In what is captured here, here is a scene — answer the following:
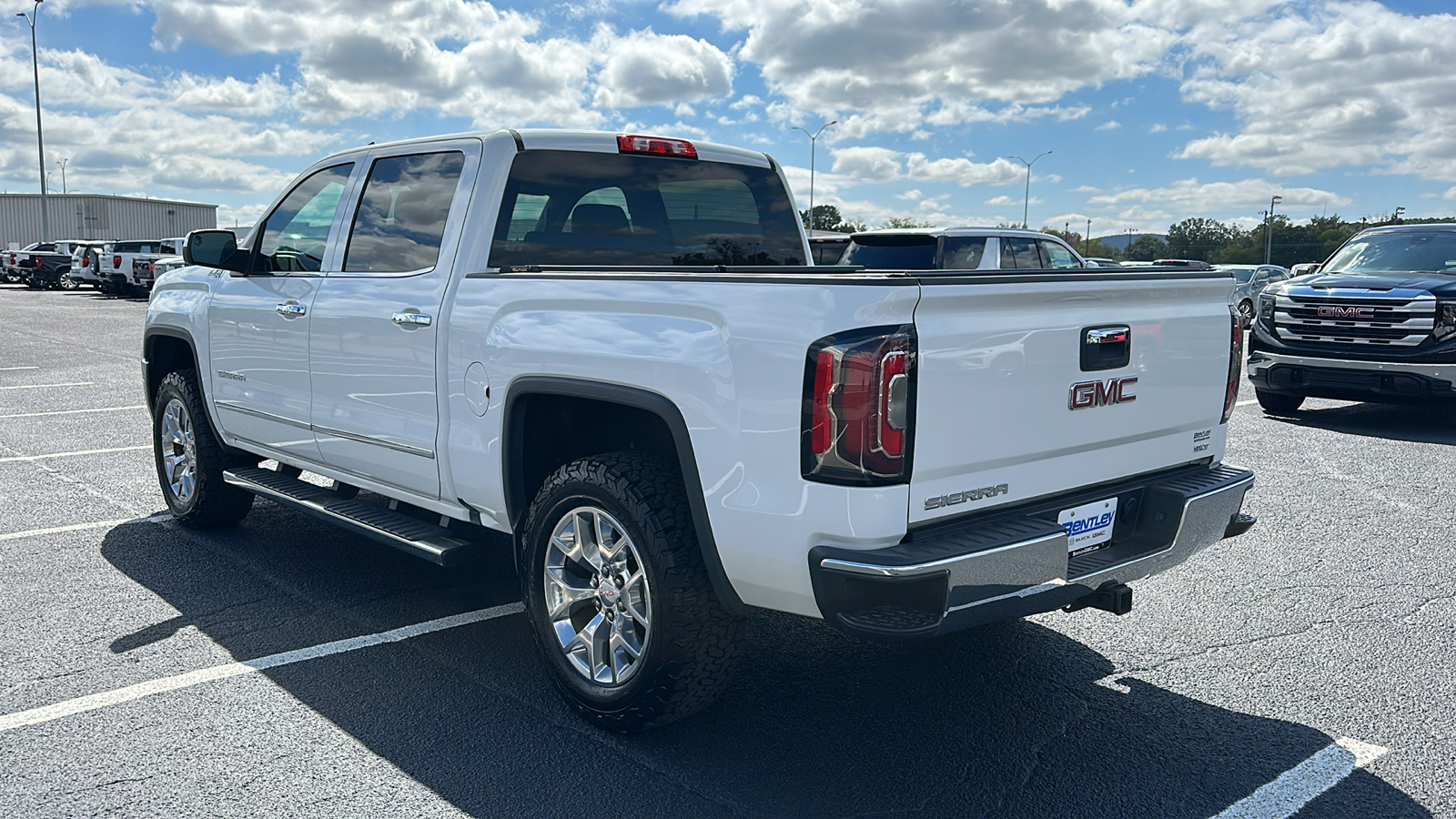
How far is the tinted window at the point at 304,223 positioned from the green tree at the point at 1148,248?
71.8m

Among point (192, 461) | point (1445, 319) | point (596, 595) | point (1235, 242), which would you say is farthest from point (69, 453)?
point (1235, 242)

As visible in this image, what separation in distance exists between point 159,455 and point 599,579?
3960 mm

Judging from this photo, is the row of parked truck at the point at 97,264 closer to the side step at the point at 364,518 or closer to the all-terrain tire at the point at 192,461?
the all-terrain tire at the point at 192,461

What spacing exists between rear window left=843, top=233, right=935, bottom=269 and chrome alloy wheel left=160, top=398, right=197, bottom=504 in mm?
7300

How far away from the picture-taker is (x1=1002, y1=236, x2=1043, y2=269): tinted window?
1362 centimetres

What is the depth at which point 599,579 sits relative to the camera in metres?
3.75

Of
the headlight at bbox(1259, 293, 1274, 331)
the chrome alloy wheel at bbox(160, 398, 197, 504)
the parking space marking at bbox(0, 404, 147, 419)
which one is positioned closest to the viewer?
the chrome alloy wheel at bbox(160, 398, 197, 504)

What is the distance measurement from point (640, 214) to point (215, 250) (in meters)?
2.21

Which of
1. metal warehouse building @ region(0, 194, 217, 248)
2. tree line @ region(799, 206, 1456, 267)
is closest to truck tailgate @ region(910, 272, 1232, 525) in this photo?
tree line @ region(799, 206, 1456, 267)

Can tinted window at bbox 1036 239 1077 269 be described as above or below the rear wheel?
above

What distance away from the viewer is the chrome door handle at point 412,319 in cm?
430

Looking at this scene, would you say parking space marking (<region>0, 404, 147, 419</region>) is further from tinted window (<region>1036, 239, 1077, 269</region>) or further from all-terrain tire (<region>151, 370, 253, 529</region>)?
tinted window (<region>1036, 239, 1077, 269</region>)

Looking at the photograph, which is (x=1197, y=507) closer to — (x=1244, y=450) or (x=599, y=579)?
(x=599, y=579)

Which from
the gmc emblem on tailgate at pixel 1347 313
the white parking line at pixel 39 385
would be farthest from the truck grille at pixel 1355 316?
the white parking line at pixel 39 385
